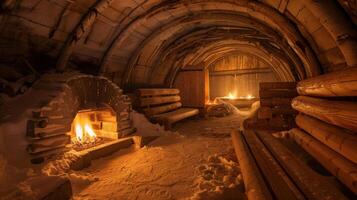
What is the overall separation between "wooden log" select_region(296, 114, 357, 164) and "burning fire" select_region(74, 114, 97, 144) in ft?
16.2

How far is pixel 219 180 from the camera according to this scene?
3514mm

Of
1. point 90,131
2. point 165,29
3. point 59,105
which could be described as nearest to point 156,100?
point 165,29

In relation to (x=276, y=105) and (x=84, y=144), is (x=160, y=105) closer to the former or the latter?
(x=84, y=144)

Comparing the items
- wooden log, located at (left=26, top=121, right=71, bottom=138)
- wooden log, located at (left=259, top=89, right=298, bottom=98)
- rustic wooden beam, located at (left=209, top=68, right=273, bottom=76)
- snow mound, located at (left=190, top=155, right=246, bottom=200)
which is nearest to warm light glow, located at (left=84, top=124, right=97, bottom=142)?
wooden log, located at (left=26, top=121, right=71, bottom=138)

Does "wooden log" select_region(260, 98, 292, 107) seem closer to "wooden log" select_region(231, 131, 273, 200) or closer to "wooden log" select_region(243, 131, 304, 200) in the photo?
"wooden log" select_region(243, 131, 304, 200)

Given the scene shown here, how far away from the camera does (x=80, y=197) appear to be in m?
3.18

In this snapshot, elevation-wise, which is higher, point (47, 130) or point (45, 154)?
point (47, 130)

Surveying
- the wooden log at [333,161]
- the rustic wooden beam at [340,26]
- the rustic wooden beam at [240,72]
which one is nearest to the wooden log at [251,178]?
the wooden log at [333,161]

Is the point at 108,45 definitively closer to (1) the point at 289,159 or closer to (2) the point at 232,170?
(2) the point at 232,170

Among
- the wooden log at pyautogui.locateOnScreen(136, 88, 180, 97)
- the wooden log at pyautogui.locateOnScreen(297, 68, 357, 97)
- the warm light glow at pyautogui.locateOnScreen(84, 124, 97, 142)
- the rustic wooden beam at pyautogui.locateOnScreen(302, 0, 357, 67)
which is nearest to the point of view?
the wooden log at pyautogui.locateOnScreen(297, 68, 357, 97)

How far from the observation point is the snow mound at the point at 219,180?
9.88ft

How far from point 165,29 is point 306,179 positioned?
19.3 feet

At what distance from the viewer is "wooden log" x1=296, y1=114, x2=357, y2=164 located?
2.66 meters

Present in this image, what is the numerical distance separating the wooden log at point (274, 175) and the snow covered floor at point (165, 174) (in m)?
0.45
